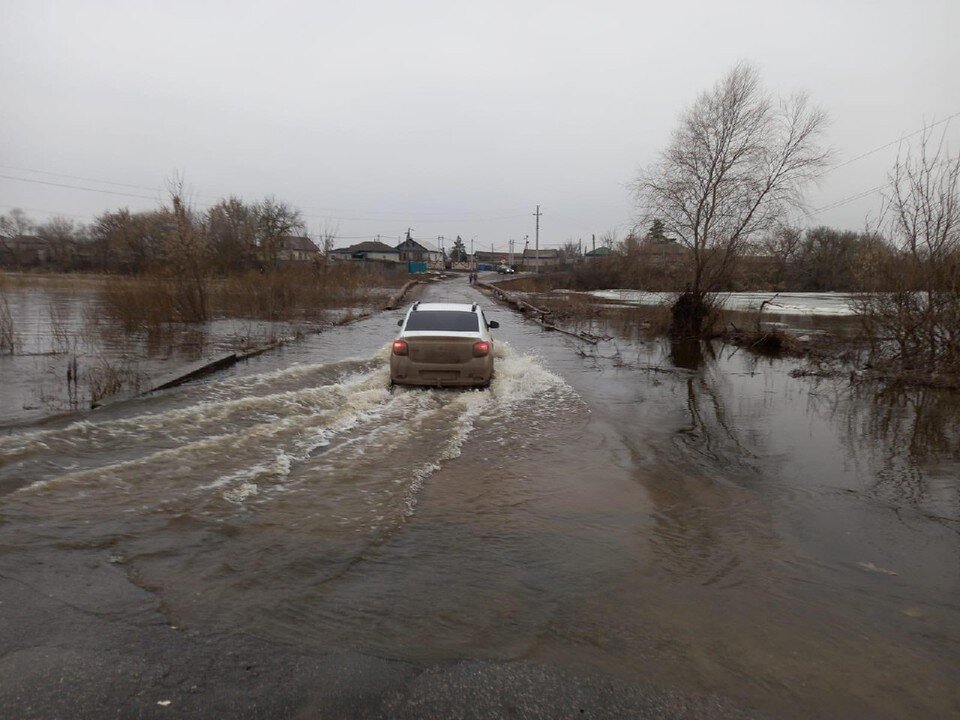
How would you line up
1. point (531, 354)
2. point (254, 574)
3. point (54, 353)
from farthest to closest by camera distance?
point (531, 354) < point (54, 353) < point (254, 574)

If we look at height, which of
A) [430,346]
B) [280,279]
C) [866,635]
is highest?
[280,279]

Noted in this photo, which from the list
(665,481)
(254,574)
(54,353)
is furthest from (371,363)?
(254,574)

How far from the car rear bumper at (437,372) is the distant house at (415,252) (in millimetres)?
117587

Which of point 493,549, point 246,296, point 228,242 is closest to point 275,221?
point 228,242

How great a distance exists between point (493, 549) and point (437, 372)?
552 centimetres

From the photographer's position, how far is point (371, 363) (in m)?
13.4

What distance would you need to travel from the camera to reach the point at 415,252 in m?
131

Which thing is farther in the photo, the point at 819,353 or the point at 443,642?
the point at 819,353

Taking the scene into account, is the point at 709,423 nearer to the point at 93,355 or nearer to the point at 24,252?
the point at 93,355

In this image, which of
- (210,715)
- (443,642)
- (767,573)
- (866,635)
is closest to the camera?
(210,715)

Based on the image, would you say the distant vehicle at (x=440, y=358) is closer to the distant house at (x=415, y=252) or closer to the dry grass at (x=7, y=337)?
the dry grass at (x=7, y=337)

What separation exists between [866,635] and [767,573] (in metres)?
0.79

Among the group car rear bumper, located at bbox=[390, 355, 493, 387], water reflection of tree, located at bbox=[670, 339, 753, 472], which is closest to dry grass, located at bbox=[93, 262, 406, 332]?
car rear bumper, located at bbox=[390, 355, 493, 387]

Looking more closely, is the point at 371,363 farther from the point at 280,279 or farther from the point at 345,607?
the point at 280,279
